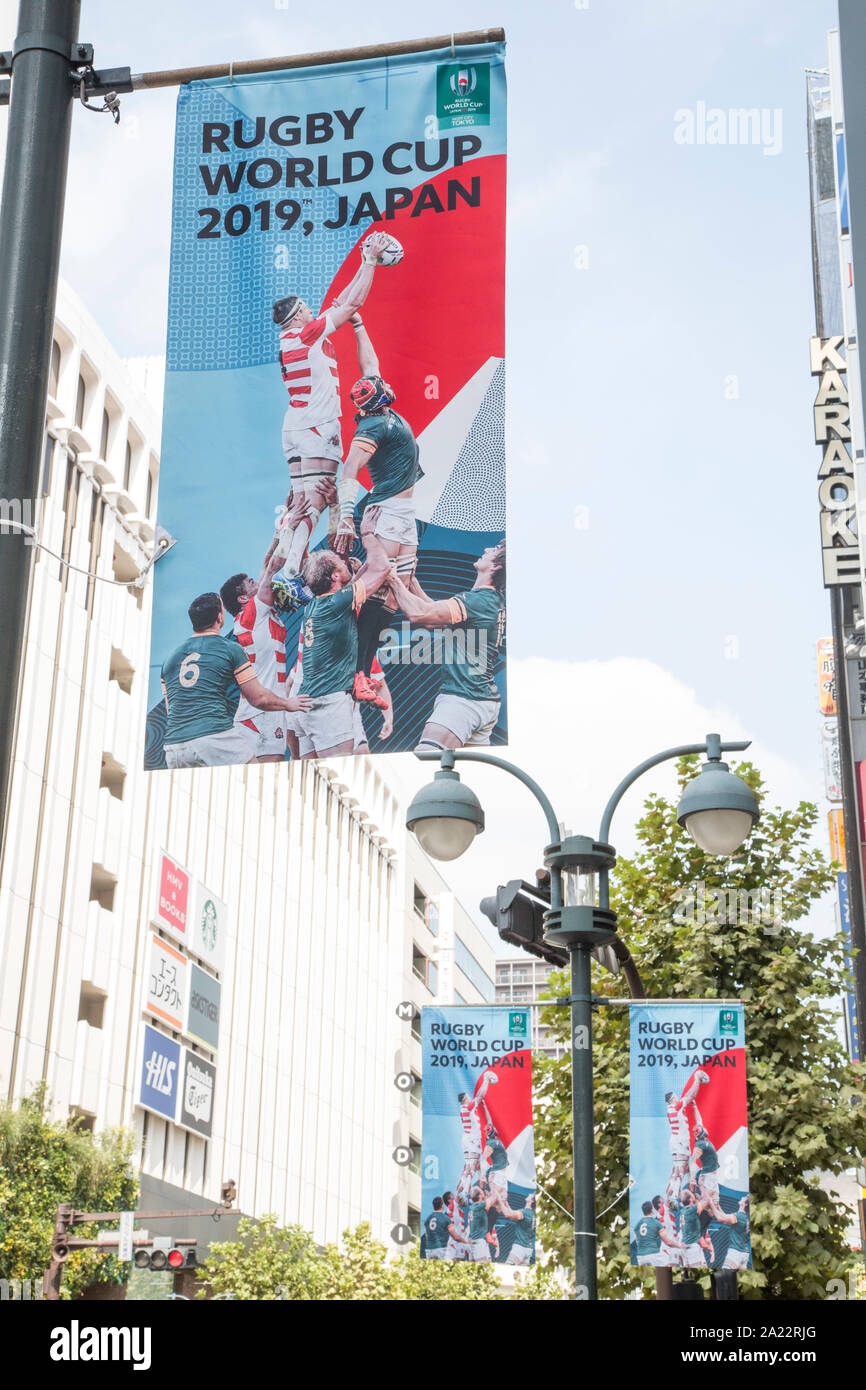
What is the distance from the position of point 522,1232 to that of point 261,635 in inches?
219

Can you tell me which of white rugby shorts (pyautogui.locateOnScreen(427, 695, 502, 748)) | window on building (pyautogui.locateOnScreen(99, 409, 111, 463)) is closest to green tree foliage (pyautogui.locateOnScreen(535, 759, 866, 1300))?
white rugby shorts (pyautogui.locateOnScreen(427, 695, 502, 748))

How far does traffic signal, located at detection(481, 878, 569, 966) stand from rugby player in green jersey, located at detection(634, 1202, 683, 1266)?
2.26 m

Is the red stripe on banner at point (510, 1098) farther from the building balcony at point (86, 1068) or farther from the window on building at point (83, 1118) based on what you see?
the building balcony at point (86, 1068)

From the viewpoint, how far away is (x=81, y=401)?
50219 mm

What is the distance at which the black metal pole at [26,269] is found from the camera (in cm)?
430

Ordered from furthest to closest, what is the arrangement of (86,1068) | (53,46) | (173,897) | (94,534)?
(173,897)
(94,534)
(86,1068)
(53,46)

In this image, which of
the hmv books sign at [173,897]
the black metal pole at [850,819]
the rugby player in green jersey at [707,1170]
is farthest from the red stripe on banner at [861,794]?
the rugby player in green jersey at [707,1170]

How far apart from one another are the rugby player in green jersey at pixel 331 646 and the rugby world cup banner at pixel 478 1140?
468cm

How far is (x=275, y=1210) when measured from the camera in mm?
65562

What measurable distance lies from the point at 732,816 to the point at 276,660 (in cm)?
493

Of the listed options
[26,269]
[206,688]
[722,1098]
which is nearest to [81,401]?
[722,1098]

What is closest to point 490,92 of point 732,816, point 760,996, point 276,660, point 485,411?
point 485,411

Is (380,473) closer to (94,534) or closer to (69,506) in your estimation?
(69,506)

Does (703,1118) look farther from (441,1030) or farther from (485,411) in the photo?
(485,411)
